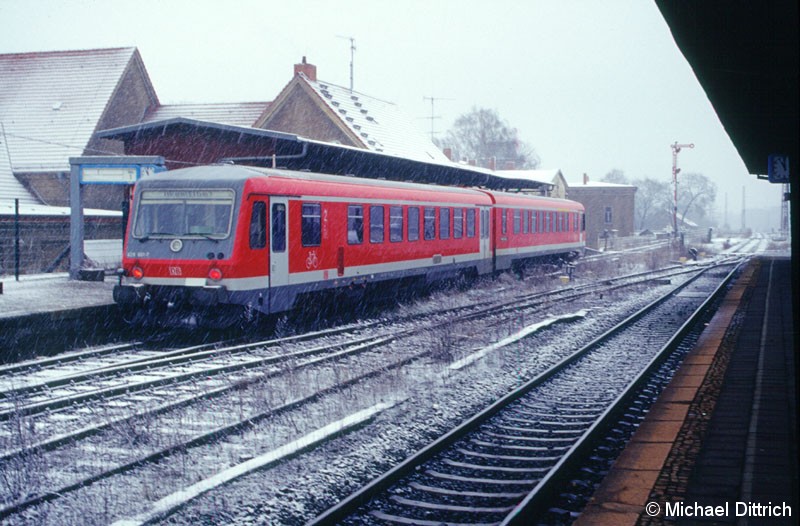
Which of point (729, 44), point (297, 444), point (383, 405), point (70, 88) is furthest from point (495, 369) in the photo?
point (70, 88)

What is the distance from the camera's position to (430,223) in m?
18.6

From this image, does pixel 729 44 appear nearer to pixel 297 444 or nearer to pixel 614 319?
pixel 297 444

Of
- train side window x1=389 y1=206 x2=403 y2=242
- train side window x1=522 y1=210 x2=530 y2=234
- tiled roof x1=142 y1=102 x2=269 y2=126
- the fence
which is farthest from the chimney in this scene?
train side window x1=389 y1=206 x2=403 y2=242

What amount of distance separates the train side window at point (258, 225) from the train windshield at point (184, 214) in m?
0.36

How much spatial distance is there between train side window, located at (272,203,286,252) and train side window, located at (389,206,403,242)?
395cm

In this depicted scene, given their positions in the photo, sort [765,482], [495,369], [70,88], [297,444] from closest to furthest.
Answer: [765,482] → [297,444] → [495,369] → [70,88]

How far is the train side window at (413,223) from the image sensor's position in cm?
1762

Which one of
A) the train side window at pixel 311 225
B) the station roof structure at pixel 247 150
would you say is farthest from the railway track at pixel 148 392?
the station roof structure at pixel 247 150

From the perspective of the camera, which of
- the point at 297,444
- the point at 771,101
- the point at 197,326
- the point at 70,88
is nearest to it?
the point at 297,444

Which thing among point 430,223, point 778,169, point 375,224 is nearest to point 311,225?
point 375,224

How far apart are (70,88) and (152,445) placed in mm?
33663

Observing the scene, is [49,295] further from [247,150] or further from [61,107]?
[61,107]

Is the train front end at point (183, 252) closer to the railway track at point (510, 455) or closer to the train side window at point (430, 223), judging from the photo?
the railway track at point (510, 455)

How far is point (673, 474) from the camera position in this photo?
5777 mm
